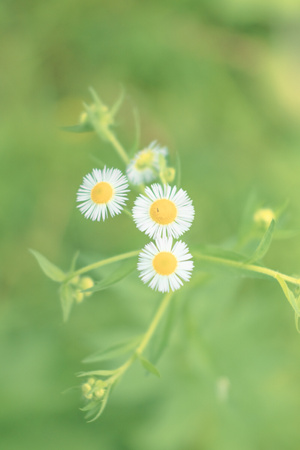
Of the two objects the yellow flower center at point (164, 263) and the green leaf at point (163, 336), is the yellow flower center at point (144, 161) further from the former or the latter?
the green leaf at point (163, 336)

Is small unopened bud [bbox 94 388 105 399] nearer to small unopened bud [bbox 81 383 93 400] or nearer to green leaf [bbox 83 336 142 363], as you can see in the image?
small unopened bud [bbox 81 383 93 400]

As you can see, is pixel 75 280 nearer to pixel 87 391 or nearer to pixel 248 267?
pixel 87 391

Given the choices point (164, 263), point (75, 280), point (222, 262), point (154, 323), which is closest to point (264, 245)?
point (222, 262)

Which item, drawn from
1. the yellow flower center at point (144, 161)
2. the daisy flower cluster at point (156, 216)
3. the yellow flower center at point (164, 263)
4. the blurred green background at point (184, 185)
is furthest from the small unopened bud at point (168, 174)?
the blurred green background at point (184, 185)

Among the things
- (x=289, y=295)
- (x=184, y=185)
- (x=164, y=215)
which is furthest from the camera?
(x=184, y=185)

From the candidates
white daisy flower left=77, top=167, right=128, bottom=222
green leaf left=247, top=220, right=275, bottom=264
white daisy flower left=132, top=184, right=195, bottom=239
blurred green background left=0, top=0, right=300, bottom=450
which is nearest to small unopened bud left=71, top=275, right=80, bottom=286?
white daisy flower left=77, top=167, right=128, bottom=222

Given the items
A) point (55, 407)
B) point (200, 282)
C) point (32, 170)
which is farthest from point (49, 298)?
point (200, 282)
